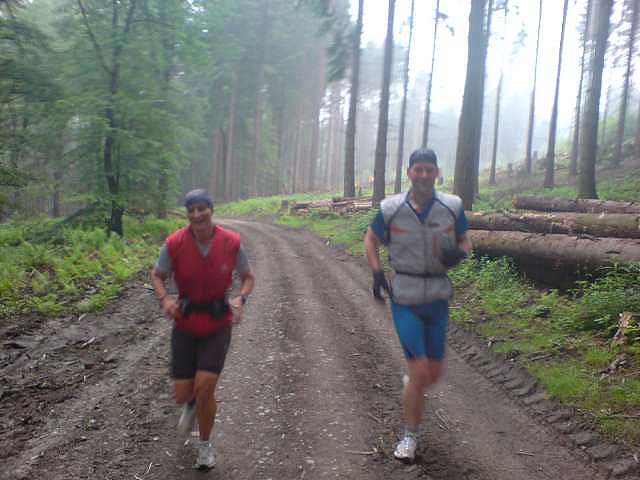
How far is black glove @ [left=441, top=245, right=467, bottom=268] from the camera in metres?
3.63

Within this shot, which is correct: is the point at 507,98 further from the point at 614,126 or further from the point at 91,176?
the point at 91,176

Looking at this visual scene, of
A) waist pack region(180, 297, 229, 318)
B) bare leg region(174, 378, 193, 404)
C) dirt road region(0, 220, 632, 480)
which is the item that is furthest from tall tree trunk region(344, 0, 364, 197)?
bare leg region(174, 378, 193, 404)

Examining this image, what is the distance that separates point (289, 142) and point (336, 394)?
46727mm

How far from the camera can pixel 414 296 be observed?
365 centimetres

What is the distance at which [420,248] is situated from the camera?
3699 mm

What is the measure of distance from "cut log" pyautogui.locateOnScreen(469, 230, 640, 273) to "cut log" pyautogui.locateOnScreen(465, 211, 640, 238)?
558 millimetres

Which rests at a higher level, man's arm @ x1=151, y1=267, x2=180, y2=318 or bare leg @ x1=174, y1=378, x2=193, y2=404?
man's arm @ x1=151, y1=267, x2=180, y2=318

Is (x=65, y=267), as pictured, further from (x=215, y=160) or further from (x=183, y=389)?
(x=215, y=160)

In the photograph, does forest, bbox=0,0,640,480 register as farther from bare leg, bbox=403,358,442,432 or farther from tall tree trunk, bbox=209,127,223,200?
tall tree trunk, bbox=209,127,223,200

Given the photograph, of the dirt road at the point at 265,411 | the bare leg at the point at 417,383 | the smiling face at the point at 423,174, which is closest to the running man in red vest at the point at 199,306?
the dirt road at the point at 265,411

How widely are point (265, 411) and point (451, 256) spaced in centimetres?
258

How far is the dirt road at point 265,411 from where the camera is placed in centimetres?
367

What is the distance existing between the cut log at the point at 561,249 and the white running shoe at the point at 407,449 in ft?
16.7

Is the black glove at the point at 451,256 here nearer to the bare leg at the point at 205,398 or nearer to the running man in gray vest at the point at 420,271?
the running man in gray vest at the point at 420,271
